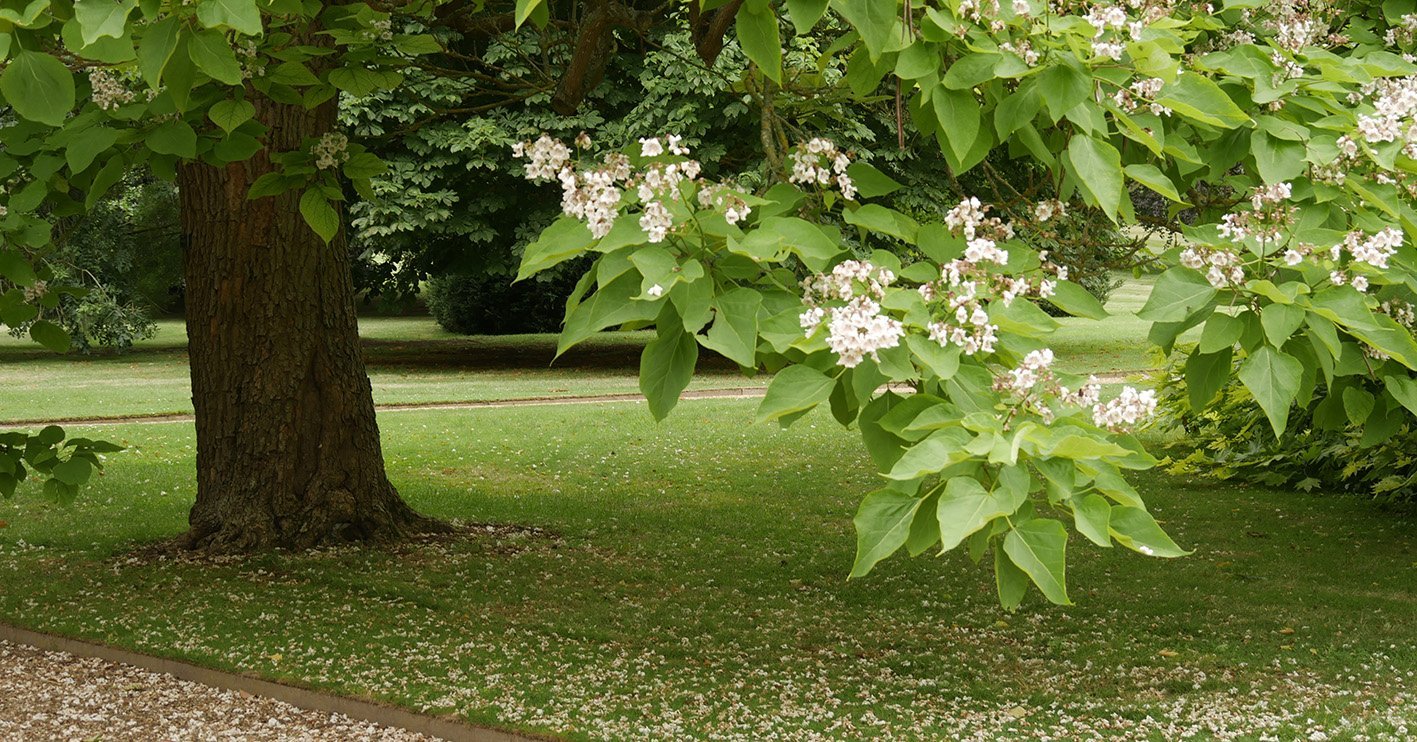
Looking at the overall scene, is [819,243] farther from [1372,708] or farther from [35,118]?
[1372,708]

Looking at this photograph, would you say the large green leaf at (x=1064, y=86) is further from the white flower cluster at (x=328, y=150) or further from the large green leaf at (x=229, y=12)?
the white flower cluster at (x=328, y=150)

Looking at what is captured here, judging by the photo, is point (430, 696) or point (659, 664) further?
point (659, 664)

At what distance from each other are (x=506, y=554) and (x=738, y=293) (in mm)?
5259

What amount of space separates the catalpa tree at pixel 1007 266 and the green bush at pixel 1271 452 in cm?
597

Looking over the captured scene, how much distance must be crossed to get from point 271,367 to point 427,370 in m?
15.0

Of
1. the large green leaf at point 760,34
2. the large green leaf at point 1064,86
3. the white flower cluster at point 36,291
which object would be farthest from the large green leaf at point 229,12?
the white flower cluster at point 36,291

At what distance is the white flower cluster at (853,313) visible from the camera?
2150mm

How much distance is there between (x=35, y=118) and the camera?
2.52 meters

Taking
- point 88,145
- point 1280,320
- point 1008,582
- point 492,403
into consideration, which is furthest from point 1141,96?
point 492,403

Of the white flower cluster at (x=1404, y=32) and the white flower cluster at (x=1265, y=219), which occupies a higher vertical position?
the white flower cluster at (x=1404, y=32)

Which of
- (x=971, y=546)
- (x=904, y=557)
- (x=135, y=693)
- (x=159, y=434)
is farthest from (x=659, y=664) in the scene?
(x=159, y=434)

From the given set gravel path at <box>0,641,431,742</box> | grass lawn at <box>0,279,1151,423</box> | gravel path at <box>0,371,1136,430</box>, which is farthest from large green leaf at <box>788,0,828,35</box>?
gravel path at <box>0,371,1136,430</box>

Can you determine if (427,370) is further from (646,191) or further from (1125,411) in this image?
(1125,411)

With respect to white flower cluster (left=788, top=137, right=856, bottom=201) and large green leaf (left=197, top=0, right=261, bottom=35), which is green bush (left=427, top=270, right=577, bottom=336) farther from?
large green leaf (left=197, top=0, right=261, bottom=35)
